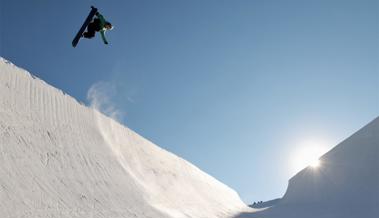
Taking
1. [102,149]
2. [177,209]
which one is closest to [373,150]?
[177,209]

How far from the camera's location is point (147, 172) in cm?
2198

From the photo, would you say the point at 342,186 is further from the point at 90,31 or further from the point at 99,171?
the point at 90,31

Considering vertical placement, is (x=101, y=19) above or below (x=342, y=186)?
below

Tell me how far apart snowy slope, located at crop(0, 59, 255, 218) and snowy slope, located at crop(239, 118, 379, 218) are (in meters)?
6.78

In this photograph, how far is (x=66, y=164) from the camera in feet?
48.3

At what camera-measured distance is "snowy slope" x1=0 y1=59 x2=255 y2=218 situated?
1203 centimetres

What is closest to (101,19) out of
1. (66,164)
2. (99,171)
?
(66,164)

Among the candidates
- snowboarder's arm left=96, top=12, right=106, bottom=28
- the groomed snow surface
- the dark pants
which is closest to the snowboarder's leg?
the dark pants

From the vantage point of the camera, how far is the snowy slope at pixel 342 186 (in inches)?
868

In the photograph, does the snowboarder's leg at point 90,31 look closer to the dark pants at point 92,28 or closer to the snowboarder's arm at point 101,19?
the dark pants at point 92,28

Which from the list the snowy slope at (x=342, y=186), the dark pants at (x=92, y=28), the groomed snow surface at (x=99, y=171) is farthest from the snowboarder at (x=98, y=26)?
the snowy slope at (x=342, y=186)

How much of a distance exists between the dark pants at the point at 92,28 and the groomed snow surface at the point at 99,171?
567cm

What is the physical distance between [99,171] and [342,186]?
1708 centimetres

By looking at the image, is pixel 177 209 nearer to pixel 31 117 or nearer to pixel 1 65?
pixel 31 117
